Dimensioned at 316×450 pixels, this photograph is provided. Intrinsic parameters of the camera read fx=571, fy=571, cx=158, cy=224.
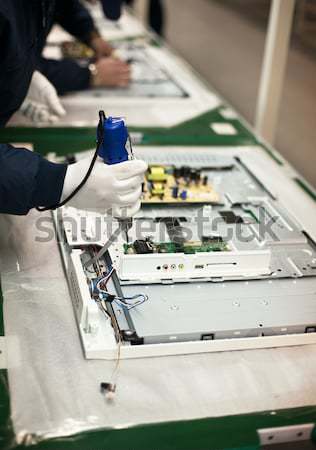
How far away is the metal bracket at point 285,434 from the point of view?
119 centimetres

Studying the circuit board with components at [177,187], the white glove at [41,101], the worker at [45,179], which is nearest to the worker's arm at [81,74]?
the white glove at [41,101]

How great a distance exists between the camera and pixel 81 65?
3.04 metres

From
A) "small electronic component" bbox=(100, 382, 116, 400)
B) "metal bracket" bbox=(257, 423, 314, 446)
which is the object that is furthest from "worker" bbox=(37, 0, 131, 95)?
"metal bracket" bbox=(257, 423, 314, 446)

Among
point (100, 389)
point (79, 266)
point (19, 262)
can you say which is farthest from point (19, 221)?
point (100, 389)

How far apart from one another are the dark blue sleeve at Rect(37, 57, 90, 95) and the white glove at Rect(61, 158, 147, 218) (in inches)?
58.4

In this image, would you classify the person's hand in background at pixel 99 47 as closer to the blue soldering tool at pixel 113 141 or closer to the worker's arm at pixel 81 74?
the worker's arm at pixel 81 74

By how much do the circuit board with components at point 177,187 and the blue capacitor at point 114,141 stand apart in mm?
440

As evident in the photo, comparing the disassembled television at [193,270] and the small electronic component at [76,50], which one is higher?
the disassembled television at [193,270]

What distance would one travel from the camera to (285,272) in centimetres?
162

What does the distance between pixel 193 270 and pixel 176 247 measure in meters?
0.11

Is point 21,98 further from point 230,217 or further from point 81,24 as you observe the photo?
point 81,24

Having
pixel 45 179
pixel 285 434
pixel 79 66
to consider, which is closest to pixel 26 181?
pixel 45 179

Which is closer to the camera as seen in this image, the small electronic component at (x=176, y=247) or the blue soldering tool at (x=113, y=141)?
the blue soldering tool at (x=113, y=141)

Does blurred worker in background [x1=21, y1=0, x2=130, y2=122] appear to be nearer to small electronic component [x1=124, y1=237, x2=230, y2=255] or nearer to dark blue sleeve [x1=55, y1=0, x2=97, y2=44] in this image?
dark blue sleeve [x1=55, y1=0, x2=97, y2=44]
